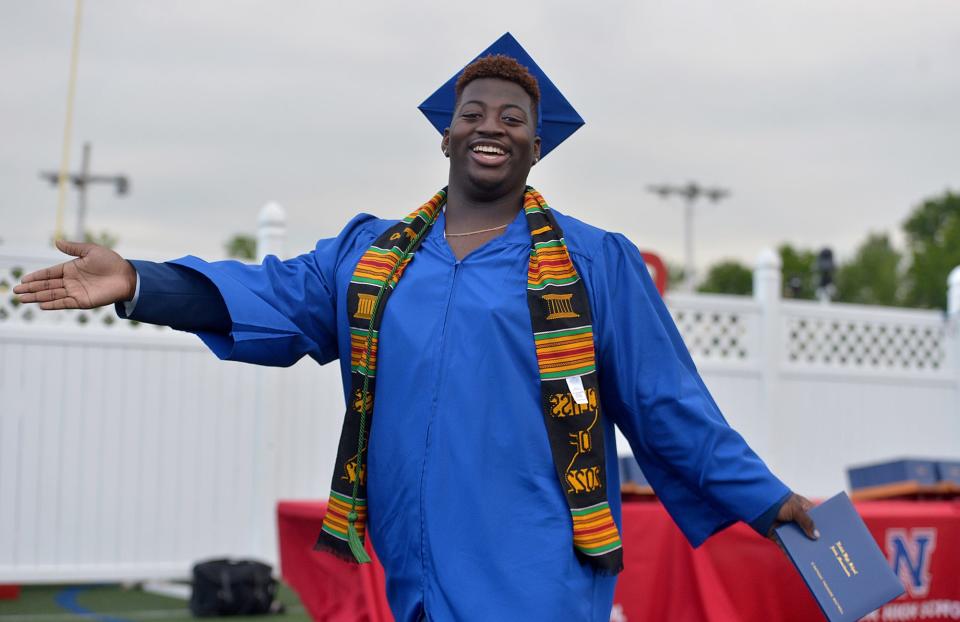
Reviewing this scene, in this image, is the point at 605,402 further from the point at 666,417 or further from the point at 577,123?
the point at 577,123

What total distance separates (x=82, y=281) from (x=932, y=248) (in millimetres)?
36969

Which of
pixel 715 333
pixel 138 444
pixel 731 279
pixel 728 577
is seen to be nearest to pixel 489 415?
pixel 728 577

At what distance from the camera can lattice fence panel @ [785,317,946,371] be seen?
10672mm

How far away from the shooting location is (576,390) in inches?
95.5

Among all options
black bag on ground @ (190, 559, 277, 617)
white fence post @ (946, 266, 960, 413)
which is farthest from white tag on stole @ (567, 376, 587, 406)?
white fence post @ (946, 266, 960, 413)

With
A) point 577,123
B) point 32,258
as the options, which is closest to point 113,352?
point 32,258

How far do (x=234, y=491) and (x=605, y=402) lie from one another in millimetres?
6263

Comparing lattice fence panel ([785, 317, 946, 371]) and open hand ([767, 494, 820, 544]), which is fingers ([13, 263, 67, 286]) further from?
lattice fence panel ([785, 317, 946, 371])

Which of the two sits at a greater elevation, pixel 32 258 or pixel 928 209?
pixel 928 209

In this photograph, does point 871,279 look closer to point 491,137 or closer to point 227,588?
point 227,588

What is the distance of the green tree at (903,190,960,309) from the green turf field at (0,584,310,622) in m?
28.7

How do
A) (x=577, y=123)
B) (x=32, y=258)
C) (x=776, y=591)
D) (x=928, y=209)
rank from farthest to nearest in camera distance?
(x=928, y=209) → (x=32, y=258) → (x=776, y=591) → (x=577, y=123)

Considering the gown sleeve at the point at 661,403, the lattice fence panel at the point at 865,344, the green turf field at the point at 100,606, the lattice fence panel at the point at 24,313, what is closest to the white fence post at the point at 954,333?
the lattice fence panel at the point at 865,344

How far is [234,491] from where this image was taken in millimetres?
8445
